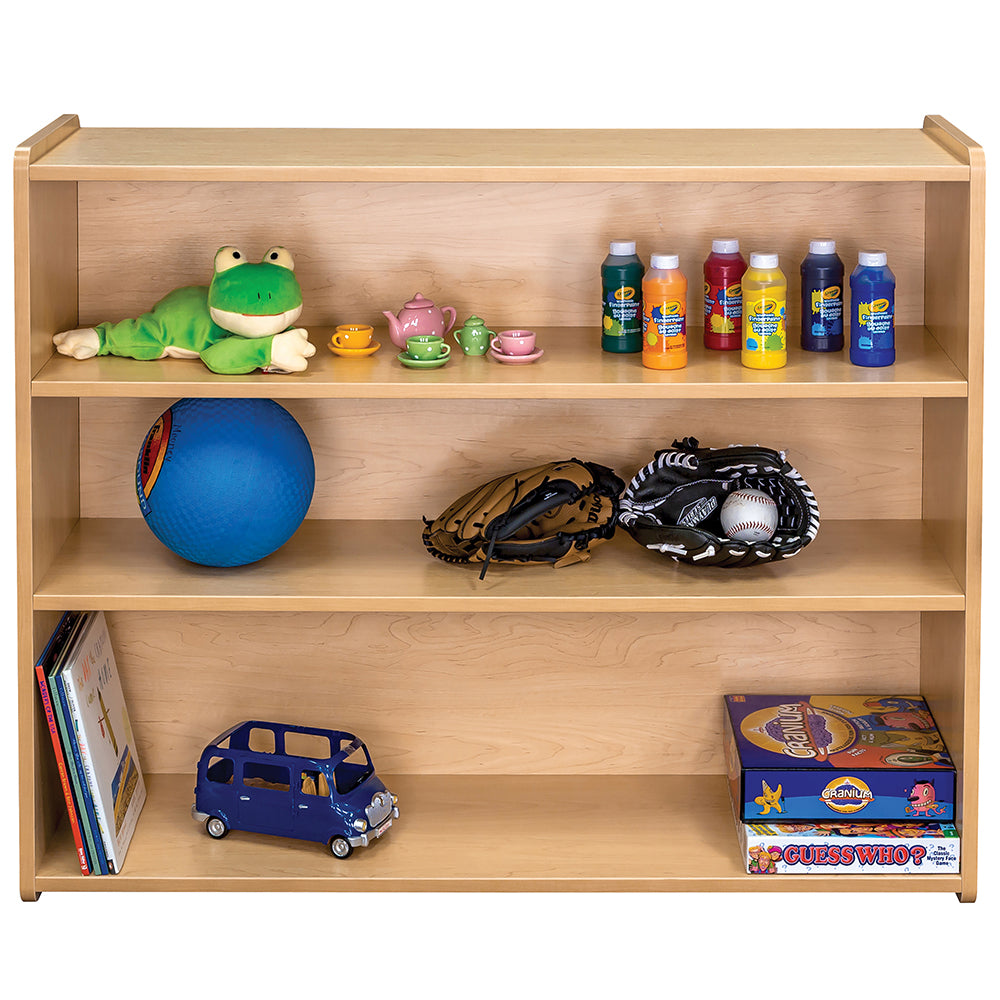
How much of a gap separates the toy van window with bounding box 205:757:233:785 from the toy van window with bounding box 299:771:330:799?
0.57ft

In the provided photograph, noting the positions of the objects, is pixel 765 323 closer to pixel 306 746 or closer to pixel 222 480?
pixel 222 480

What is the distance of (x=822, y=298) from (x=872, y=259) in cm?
14

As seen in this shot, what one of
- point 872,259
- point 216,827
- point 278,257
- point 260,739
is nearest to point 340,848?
point 216,827

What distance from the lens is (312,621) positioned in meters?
3.88

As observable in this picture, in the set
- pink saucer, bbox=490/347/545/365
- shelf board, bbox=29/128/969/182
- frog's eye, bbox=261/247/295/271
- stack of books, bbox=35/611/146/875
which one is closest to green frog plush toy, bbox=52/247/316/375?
frog's eye, bbox=261/247/295/271

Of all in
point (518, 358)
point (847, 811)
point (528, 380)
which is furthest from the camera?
point (847, 811)

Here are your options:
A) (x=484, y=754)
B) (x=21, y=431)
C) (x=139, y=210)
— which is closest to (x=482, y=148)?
(x=139, y=210)

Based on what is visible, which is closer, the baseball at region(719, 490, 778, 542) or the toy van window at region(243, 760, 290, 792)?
the baseball at region(719, 490, 778, 542)

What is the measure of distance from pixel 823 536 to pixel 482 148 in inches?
44.9

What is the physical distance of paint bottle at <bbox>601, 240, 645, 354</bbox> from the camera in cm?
351

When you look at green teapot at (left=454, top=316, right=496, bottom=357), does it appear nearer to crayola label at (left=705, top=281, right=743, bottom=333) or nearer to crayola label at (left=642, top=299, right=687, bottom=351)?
crayola label at (left=642, top=299, right=687, bottom=351)

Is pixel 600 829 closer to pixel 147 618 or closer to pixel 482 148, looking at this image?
pixel 147 618

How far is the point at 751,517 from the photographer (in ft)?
11.7

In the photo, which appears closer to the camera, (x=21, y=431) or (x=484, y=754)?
(x=21, y=431)
